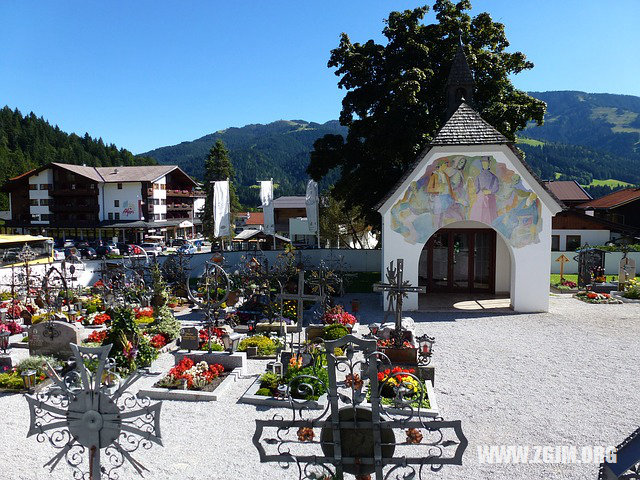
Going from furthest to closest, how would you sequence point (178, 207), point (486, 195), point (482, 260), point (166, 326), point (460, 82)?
point (178, 207) → point (482, 260) → point (460, 82) → point (486, 195) → point (166, 326)

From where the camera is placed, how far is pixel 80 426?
20.1 feet

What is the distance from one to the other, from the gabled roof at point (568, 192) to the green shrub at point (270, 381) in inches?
2298

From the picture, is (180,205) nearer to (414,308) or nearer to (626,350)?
(414,308)

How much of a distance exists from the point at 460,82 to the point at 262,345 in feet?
51.6

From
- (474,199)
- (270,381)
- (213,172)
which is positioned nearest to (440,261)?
(474,199)

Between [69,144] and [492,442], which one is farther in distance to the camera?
[69,144]

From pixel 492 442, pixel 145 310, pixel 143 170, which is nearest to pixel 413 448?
pixel 492 442

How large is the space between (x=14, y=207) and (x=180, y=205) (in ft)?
75.6

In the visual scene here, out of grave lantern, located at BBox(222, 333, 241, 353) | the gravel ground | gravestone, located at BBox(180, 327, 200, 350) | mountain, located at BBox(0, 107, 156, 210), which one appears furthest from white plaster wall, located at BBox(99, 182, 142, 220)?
the gravel ground

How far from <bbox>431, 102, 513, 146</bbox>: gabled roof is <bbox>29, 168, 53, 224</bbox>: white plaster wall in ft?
211

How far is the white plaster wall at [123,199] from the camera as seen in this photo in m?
67.7

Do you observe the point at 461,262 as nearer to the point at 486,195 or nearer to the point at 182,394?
the point at 486,195

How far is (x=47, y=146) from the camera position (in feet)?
376

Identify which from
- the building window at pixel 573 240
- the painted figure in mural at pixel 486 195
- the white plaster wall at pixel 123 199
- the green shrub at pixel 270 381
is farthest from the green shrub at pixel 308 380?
the white plaster wall at pixel 123 199
